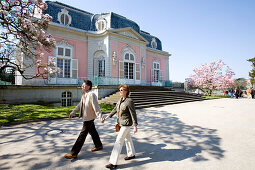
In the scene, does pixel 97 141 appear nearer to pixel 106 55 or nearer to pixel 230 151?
pixel 230 151

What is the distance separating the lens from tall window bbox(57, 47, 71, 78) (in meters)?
13.6

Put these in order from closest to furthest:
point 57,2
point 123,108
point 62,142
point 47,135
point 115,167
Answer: point 115,167, point 123,108, point 62,142, point 47,135, point 57,2

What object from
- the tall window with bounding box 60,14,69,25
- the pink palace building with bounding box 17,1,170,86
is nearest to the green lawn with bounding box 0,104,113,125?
the pink palace building with bounding box 17,1,170,86

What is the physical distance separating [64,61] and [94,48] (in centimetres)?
344

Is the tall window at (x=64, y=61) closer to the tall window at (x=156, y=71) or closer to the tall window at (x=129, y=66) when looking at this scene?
the tall window at (x=129, y=66)

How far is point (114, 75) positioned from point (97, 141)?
39.4 ft

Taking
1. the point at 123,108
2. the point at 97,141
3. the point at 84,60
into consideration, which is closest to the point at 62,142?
the point at 97,141

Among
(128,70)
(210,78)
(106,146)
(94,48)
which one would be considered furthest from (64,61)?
(210,78)

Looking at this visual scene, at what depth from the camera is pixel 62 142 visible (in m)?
3.68

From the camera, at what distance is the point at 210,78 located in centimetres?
2633

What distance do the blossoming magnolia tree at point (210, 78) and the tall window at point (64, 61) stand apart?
77.6ft

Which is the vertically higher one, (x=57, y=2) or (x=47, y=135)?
(x=57, y=2)

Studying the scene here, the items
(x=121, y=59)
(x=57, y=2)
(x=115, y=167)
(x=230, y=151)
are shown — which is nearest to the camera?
(x=115, y=167)

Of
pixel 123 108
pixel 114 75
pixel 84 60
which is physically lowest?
pixel 123 108
